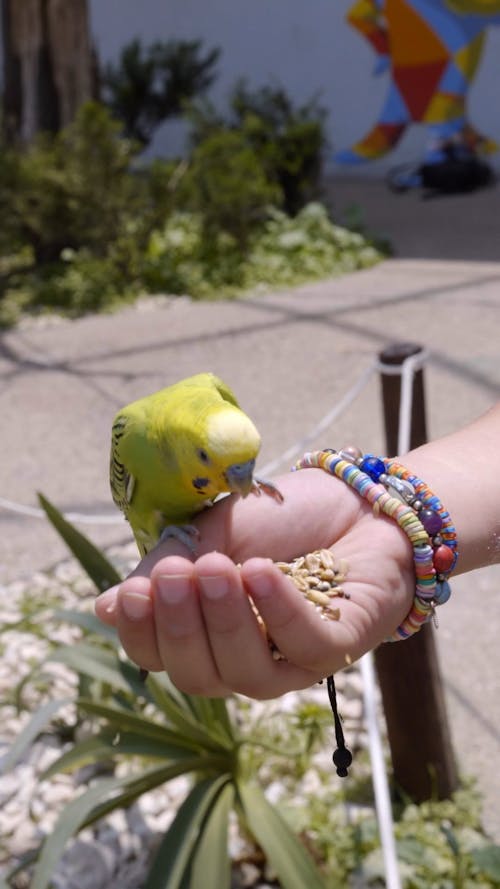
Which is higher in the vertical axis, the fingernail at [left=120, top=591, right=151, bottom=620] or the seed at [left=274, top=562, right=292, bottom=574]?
the fingernail at [left=120, top=591, right=151, bottom=620]

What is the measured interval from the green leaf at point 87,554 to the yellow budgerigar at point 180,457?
784 millimetres

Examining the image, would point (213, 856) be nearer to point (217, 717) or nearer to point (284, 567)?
point (217, 717)

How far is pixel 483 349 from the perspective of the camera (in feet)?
16.4

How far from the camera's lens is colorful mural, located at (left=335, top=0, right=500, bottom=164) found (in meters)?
8.56

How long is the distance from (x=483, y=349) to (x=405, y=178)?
15.7ft

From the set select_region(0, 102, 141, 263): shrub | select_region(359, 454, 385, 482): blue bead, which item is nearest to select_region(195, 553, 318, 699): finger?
select_region(359, 454, 385, 482): blue bead

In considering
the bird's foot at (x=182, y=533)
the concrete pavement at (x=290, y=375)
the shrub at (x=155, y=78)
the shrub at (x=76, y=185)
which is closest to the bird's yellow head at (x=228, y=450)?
the bird's foot at (x=182, y=533)

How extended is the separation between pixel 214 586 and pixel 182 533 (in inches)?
10.2

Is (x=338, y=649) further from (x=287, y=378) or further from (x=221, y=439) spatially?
(x=287, y=378)

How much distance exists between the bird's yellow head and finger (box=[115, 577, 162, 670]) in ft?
0.54

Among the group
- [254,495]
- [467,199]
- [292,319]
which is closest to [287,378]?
[292,319]

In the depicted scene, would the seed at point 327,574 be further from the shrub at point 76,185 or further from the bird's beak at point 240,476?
the shrub at point 76,185

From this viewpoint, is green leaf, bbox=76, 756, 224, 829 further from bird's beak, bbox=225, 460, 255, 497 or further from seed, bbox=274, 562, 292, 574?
bird's beak, bbox=225, 460, 255, 497

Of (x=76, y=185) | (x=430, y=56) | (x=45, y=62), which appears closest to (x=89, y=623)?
(x=76, y=185)
